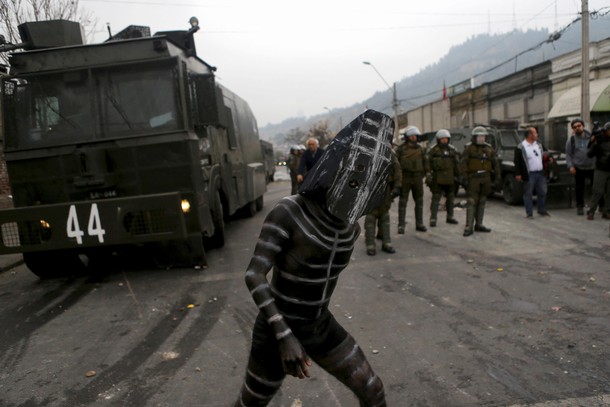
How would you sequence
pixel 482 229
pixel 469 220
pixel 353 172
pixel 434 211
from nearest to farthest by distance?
1. pixel 353 172
2. pixel 469 220
3. pixel 482 229
4. pixel 434 211

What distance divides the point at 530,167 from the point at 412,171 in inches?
103

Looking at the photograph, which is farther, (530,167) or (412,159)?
(530,167)

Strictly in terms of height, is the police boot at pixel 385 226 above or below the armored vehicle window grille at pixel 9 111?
below

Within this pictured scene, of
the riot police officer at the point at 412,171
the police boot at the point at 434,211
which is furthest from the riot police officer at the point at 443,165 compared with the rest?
the riot police officer at the point at 412,171

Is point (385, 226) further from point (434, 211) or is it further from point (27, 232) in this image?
point (27, 232)

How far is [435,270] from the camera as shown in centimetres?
626

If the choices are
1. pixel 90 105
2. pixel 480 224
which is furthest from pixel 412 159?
pixel 90 105

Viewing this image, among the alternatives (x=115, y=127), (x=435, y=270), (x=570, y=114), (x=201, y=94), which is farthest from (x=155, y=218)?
(x=570, y=114)

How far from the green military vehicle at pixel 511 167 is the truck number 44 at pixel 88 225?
7562mm

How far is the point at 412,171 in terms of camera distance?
8.81 m

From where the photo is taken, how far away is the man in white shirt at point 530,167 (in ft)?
31.2

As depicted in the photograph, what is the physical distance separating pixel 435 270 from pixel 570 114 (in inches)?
578

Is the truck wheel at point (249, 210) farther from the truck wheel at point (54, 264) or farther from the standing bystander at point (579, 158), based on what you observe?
the standing bystander at point (579, 158)

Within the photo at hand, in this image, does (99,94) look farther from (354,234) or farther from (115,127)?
(354,234)
